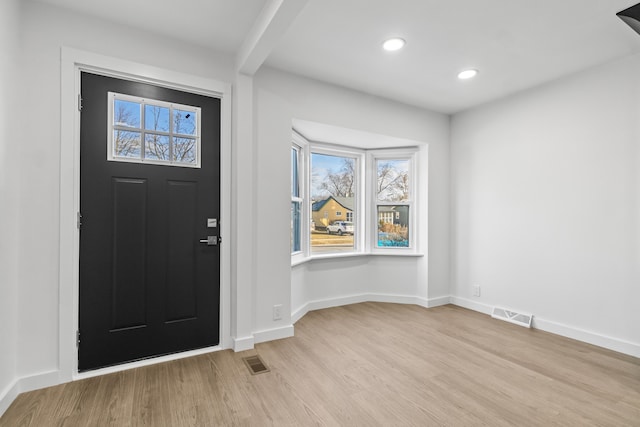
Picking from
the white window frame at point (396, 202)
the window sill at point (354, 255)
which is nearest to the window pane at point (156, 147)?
the window sill at point (354, 255)

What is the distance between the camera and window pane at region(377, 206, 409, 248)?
4449 mm

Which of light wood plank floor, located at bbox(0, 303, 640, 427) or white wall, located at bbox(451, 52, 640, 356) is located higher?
white wall, located at bbox(451, 52, 640, 356)

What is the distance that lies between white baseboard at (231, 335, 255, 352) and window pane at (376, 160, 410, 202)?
8.69 feet

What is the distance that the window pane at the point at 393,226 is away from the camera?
175 inches

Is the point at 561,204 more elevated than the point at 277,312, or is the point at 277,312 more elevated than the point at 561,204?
the point at 561,204

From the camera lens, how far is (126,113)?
2426mm

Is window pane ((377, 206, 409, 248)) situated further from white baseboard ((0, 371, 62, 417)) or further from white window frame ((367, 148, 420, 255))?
white baseboard ((0, 371, 62, 417))

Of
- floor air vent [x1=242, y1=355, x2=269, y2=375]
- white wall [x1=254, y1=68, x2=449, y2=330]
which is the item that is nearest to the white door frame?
floor air vent [x1=242, y1=355, x2=269, y2=375]

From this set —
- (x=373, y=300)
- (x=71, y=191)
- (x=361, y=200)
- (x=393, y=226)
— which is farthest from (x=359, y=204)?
(x=71, y=191)

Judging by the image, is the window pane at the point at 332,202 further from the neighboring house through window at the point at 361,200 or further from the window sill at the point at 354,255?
the window sill at the point at 354,255

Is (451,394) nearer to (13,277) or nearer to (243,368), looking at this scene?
(243,368)

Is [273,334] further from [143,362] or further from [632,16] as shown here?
[632,16]

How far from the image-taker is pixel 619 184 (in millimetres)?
2803

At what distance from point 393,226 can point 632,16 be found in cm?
299
